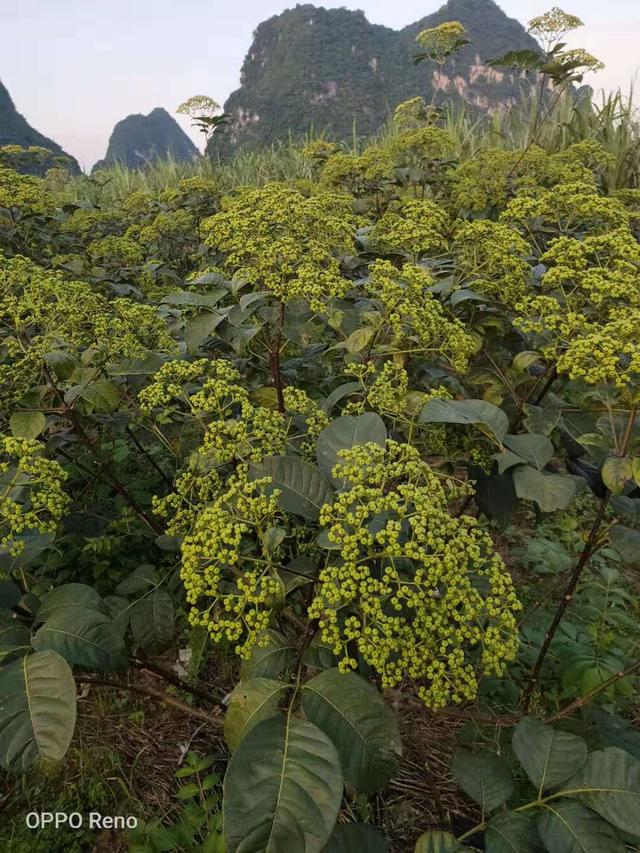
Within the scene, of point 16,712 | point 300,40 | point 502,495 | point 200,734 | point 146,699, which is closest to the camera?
point 16,712

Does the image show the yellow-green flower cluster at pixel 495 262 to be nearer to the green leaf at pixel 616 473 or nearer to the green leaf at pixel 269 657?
the green leaf at pixel 616 473

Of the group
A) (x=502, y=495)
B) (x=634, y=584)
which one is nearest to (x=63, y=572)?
(x=502, y=495)

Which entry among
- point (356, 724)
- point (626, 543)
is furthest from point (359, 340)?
point (356, 724)

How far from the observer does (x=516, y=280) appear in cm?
197

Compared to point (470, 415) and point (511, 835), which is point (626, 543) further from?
point (511, 835)

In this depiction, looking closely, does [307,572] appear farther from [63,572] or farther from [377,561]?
[63,572]

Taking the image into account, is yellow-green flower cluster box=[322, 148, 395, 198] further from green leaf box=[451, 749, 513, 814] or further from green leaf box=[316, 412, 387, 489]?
green leaf box=[451, 749, 513, 814]

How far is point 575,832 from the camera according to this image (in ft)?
4.30

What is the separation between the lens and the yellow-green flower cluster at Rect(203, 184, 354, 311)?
1910mm

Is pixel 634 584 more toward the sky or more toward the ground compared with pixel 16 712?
more toward the ground

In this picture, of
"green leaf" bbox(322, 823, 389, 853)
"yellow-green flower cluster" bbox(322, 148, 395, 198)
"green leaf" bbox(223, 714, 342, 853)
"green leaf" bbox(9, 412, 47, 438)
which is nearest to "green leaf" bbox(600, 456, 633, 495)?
"green leaf" bbox(223, 714, 342, 853)

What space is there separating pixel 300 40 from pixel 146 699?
92888 mm

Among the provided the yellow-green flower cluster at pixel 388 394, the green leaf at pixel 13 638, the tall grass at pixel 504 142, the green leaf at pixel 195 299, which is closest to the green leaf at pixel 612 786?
the yellow-green flower cluster at pixel 388 394

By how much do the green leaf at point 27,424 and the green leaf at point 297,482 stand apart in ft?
2.66
